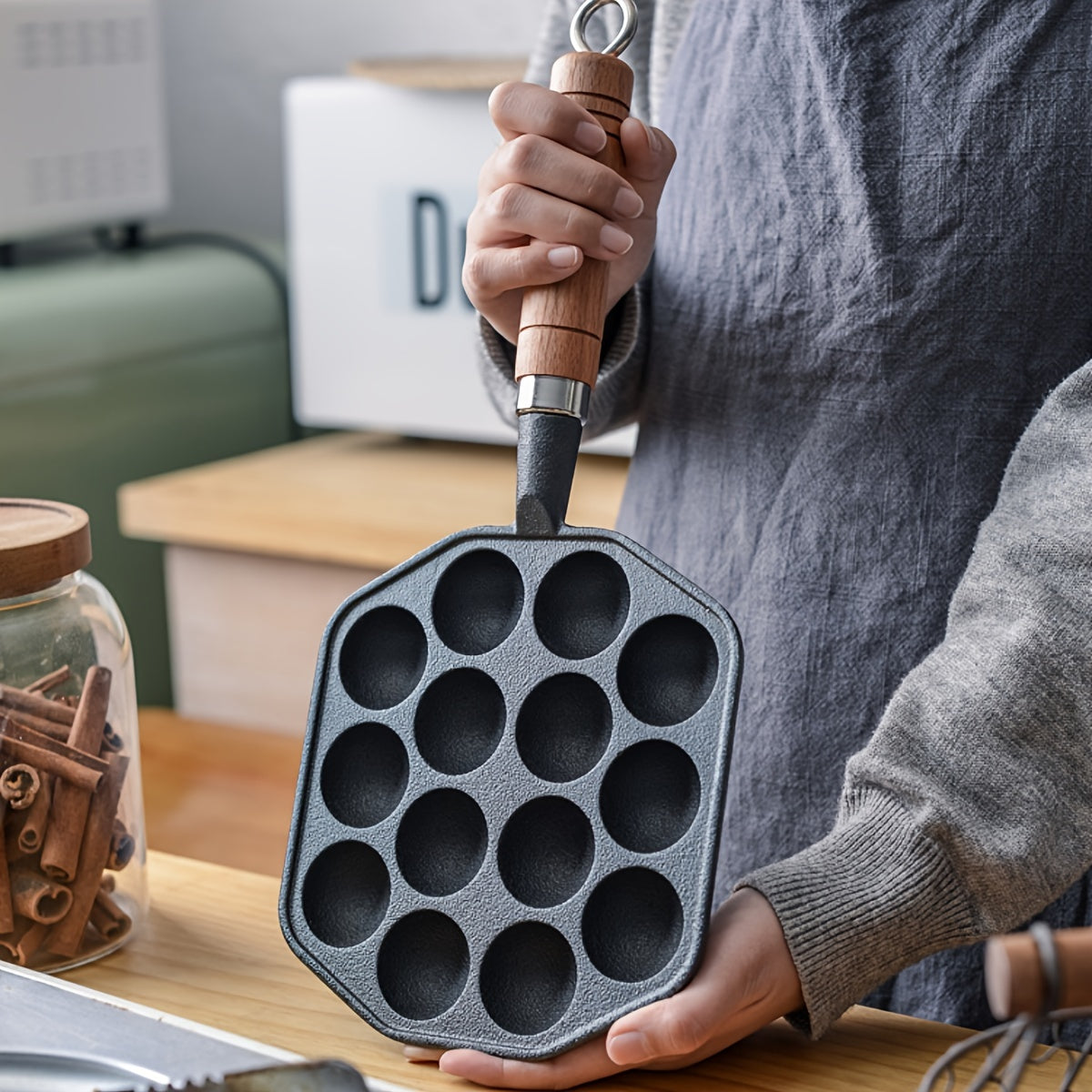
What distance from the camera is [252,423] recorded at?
166 cm

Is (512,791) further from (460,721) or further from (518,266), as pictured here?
(518,266)

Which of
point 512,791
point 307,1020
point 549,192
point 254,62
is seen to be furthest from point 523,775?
point 254,62

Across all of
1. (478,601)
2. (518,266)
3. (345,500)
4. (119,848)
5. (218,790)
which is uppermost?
(518,266)

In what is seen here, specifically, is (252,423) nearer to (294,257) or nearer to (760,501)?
(294,257)

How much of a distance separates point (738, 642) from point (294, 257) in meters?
1.11

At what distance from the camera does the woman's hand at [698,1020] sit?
0.45m

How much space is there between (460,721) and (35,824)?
0.16 m

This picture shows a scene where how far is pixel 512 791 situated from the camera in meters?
0.49

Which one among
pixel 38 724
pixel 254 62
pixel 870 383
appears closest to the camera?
pixel 38 724

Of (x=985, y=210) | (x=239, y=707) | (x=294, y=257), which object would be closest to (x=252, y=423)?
(x=294, y=257)

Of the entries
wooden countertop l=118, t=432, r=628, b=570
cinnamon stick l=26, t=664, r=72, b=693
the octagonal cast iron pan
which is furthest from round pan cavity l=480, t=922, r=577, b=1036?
wooden countertop l=118, t=432, r=628, b=570

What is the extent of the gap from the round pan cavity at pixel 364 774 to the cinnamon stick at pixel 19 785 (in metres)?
0.11

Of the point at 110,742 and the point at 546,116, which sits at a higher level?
the point at 546,116

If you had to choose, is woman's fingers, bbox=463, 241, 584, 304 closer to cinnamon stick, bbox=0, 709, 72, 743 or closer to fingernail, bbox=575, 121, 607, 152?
fingernail, bbox=575, 121, 607, 152
